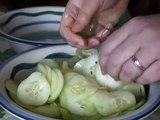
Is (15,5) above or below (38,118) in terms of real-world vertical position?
below

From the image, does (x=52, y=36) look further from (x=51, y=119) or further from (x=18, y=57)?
(x=51, y=119)

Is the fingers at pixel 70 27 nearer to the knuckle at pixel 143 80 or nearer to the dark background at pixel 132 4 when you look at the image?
the knuckle at pixel 143 80

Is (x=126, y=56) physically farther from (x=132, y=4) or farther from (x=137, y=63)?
(x=132, y=4)

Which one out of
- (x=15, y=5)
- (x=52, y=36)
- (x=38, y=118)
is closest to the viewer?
(x=38, y=118)

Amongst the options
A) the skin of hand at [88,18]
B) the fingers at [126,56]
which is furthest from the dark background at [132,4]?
the fingers at [126,56]

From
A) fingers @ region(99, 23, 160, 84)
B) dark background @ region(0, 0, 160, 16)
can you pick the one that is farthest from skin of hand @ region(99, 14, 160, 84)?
dark background @ region(0, 0, 160, 16)

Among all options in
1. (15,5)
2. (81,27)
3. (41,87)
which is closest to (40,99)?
(41,87)
